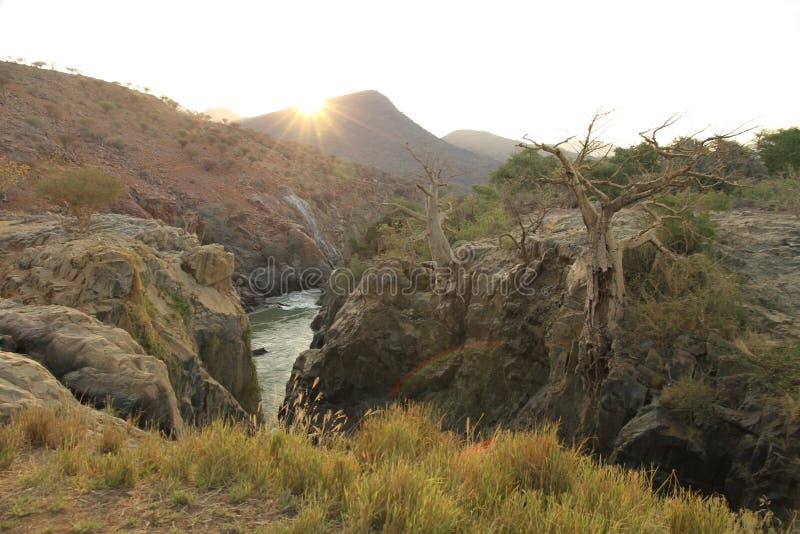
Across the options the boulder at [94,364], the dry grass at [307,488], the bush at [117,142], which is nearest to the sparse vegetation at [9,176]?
the bush at [117,142]

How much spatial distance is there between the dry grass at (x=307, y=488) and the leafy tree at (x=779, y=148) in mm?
19021

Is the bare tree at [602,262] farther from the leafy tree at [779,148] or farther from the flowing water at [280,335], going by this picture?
the leafy tree at [779,148]

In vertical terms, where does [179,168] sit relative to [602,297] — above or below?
above

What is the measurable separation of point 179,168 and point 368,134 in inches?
2306

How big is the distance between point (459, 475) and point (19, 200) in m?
27.7

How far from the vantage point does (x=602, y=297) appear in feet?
28.3

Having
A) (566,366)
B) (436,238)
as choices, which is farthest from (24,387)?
(436,238)

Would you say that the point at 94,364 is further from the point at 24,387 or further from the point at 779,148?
the point at 779,148

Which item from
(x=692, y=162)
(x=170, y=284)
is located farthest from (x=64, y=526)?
(x=170, y=284)

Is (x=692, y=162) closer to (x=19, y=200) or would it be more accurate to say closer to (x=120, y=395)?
(x=120, y=395)

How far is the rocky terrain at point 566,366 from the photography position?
6496mm

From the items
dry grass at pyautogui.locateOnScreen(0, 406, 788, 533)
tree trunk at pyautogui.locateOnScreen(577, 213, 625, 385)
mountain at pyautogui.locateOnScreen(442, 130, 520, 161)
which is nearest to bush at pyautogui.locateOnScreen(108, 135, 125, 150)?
dry grass at pyautogui.locateOnScreen(0, 406, 788, 533)

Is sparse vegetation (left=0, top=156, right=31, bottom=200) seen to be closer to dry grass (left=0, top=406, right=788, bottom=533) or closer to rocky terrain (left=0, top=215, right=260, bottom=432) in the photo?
rocky terrain (left=0, top=215, right=260, bottom=432)

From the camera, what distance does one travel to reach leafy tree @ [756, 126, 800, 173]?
57.2 ft
